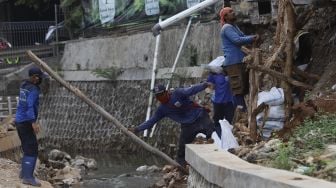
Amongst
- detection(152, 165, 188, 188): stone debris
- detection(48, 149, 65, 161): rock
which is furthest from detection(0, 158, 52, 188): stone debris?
detection(48, 149, 65, 161): rock

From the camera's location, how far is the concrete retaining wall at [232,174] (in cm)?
473

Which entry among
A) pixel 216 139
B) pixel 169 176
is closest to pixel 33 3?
pixel 169 176

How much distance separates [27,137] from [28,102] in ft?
1.86

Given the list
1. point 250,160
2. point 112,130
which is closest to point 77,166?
point 112,130

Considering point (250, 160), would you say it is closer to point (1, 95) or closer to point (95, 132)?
point (95, 132)

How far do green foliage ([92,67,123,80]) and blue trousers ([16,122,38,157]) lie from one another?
998cm

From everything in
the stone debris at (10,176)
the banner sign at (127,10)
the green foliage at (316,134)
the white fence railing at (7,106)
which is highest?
the banner sign at (127,10)

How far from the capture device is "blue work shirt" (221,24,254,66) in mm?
9062

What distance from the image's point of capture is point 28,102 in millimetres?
9820

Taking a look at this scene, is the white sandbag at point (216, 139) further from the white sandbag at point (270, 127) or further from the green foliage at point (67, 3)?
the green foliage at point (67, 3)

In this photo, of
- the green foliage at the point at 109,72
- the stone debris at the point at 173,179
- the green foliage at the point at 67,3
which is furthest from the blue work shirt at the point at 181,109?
the green foliage at the point at 67,3

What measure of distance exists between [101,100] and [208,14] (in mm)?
4364

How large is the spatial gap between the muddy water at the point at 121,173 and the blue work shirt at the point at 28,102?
250cm

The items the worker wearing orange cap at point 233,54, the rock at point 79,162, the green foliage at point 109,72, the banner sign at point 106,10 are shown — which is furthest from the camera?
the banner sign at point 106,10
